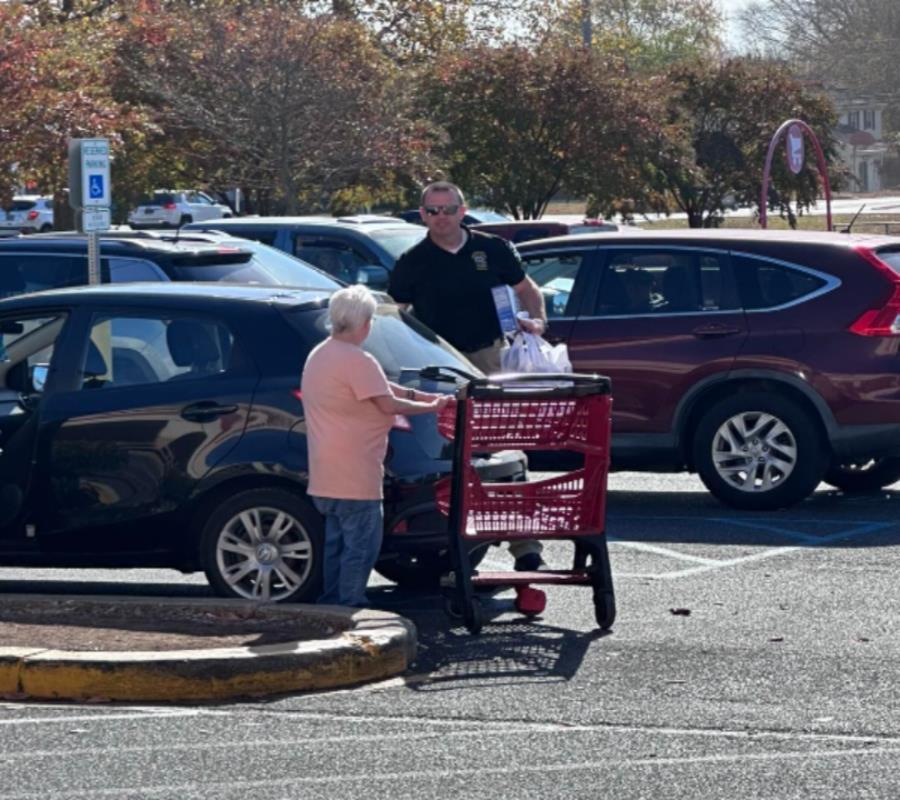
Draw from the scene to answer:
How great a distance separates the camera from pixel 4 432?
30.1ft

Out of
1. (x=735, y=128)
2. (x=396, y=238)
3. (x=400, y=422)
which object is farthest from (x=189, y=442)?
(x=735, y=128)

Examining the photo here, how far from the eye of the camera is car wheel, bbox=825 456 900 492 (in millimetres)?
12836

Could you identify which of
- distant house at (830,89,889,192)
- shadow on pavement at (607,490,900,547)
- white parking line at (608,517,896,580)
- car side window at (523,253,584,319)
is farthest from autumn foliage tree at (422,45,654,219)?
distant house at (830,89,889,192)

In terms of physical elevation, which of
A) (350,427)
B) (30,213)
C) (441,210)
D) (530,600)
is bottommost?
(530,600)

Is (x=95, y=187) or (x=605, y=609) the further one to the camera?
(x=95, y=187)

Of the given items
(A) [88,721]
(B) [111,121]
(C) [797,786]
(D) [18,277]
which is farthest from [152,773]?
(B) [111,121]

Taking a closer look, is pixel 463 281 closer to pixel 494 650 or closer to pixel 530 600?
pixel 530 600

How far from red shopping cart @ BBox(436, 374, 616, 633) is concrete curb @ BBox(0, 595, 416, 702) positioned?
2.54ft

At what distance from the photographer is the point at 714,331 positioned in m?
12.1

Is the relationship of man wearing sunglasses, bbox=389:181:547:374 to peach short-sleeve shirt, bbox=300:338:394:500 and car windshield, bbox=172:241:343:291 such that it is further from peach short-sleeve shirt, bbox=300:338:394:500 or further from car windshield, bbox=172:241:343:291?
peach short-sleeve shirt, bbox=300:338:394:500

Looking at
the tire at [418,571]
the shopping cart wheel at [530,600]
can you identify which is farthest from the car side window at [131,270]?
the shopping cart wheel at [530,600]

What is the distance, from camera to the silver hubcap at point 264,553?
870 cm

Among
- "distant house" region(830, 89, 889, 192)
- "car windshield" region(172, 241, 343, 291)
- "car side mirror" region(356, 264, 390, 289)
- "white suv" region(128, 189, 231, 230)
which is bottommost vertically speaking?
"car side mirror" region(356, 264, 390, 289)

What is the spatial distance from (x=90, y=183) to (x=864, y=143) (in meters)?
75.6
